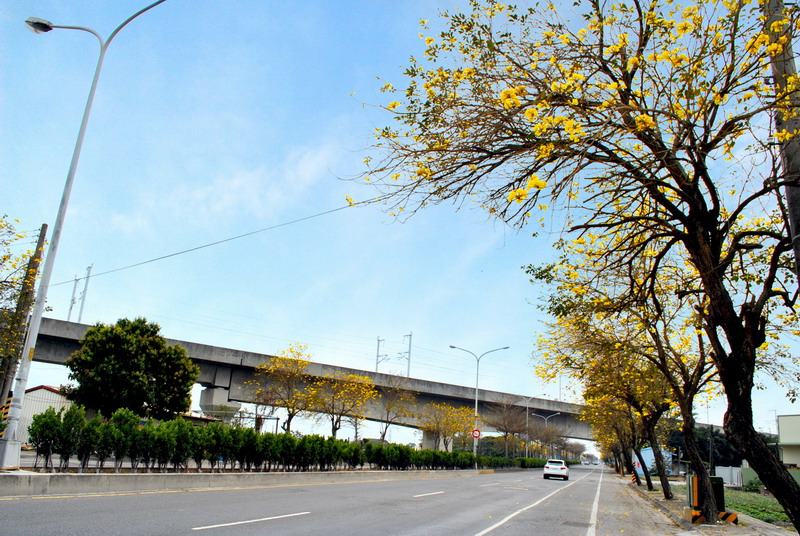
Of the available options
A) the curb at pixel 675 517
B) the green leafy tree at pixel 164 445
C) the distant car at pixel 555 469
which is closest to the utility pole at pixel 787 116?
the curb at pixel 675 517

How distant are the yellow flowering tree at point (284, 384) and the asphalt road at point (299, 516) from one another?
66.1ft

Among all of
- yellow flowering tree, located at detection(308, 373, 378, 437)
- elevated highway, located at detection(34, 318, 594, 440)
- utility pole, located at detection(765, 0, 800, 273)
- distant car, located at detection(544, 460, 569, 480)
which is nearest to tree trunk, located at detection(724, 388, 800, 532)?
utility pole, located at detection(765, 0, 800, 273)

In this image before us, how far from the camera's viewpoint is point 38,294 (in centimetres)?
1216

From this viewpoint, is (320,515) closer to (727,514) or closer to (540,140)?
(540,140)

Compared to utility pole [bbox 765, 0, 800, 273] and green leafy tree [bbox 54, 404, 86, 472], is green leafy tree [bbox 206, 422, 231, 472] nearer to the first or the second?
green leafy tree [bbox 54, 404, 86, 472]

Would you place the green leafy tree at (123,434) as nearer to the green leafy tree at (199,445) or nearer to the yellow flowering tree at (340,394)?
the green leafy tree at (199,445)

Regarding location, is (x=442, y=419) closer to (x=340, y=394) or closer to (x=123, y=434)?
(x=340, y=394)

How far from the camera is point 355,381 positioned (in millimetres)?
39406

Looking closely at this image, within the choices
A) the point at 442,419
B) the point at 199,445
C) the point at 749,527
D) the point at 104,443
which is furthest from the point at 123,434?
the point at 442,419

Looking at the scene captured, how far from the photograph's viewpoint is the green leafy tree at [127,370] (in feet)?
88.1

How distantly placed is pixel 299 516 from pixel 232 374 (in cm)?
2968

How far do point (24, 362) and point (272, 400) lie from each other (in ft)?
87.7

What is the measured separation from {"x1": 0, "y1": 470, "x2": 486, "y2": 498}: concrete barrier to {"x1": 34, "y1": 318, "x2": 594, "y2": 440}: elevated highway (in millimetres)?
17175

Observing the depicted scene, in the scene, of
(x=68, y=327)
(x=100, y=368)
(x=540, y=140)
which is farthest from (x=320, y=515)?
(x=68, y=327)
